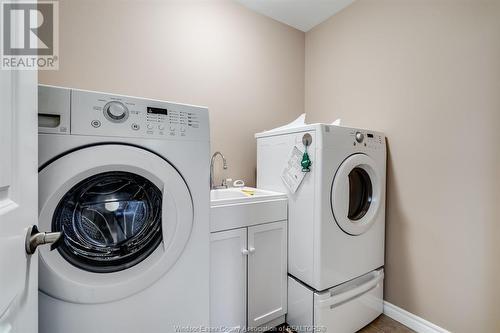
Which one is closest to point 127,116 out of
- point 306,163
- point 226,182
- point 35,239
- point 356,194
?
point 35,239

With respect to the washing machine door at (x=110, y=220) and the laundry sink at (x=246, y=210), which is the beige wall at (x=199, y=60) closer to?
the laundry sink at (x=246, y=210)

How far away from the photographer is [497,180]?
117 cm

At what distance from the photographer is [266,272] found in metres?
1.39

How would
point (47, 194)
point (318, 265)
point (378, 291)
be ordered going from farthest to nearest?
1. point (378, 291)
2. point (318, 265)
3. point (47, 194)

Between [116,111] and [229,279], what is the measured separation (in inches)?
38.9

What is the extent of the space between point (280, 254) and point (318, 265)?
10.1 inches

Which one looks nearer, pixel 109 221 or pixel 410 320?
pixel 109 221

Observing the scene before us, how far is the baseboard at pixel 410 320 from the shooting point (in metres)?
1.39

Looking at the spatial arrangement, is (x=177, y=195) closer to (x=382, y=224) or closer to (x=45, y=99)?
(x=45, y=99)

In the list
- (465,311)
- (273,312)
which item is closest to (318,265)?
(273,312)

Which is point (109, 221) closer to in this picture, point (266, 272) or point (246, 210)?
point (246, 210)

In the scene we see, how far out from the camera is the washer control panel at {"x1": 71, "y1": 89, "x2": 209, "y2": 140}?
0.74 metres

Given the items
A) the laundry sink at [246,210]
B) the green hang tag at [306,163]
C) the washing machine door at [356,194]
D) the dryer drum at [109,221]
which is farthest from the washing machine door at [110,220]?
the washing machine door at [356,194]

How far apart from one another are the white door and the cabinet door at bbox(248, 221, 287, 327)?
0.96 m
